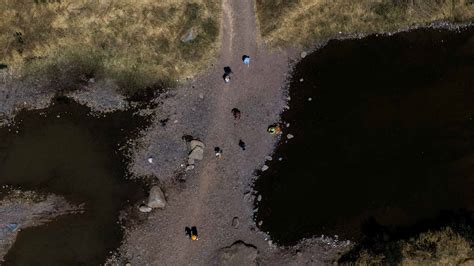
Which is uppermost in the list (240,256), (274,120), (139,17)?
(139,17)

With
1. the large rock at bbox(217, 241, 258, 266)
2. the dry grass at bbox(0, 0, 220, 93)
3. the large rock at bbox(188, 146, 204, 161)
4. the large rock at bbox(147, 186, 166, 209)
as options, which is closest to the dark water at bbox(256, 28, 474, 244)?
the large rock at bbox(217, 241, 258, 266)

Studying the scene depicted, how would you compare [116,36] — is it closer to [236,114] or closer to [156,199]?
[236,114]

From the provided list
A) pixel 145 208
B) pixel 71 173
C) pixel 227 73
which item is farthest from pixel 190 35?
pixel 145 208

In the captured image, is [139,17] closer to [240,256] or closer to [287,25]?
[287,25]

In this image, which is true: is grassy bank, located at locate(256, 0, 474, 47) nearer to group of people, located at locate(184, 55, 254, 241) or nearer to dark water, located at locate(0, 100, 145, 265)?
group of people, located at locate(184, 55, 254, 241)

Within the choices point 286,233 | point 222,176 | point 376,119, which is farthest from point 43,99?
point 376,119

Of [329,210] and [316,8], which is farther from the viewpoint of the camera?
[316,8]
